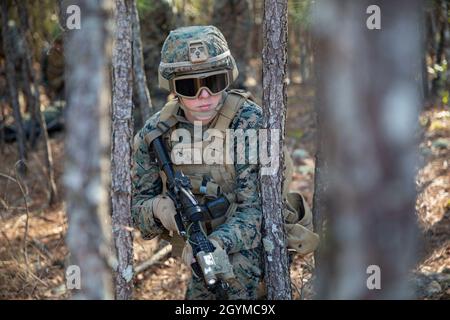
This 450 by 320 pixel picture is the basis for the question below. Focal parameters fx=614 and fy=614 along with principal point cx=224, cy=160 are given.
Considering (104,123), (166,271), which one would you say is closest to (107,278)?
(104,123)

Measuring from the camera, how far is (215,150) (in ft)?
12.5

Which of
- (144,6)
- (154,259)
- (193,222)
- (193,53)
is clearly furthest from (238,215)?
(144,6)

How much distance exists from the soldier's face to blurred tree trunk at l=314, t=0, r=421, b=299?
105 inches

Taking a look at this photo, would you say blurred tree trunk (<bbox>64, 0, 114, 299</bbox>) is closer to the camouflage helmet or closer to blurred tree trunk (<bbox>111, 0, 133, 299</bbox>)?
blurred tree trunk (<bbox>111, 0, 133, 299</bbox>)

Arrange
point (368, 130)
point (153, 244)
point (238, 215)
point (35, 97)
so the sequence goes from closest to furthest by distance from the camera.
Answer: point (368, 130) → point (238, 215) → point (153, 244) → point (35, 97)

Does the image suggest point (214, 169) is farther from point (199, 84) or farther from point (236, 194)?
point (199, 84)

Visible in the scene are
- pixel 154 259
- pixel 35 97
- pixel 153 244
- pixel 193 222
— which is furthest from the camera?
pixel 35 97

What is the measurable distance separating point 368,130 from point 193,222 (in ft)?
8.38

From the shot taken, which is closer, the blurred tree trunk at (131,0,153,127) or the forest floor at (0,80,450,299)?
the forest floor at (0,80,450,299)

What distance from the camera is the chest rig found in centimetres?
380

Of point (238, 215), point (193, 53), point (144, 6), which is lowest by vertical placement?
point (238, 215)

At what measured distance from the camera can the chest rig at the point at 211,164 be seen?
3803mm

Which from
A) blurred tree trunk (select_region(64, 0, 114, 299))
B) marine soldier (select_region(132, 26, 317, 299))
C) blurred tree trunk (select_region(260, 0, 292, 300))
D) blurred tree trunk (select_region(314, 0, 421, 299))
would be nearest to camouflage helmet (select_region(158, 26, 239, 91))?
marine soldier (select_region(132, 26, 317, 299))
